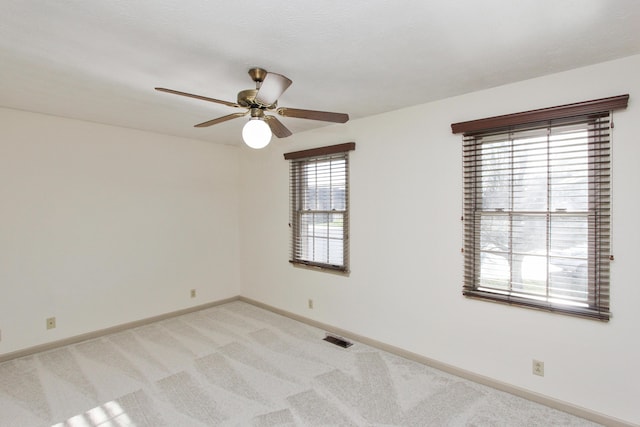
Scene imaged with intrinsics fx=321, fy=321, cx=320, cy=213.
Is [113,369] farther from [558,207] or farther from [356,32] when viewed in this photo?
[558,207]

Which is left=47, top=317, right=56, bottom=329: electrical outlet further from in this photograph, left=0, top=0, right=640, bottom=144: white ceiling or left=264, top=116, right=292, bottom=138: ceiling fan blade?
left=264, top=116, right=292, bottom=138: ceiling fan blade

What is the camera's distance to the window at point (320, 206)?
146 inches

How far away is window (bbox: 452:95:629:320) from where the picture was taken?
2.20 m

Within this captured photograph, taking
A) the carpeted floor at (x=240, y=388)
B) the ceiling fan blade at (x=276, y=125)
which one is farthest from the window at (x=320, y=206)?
the ceiling fan blade at (x=276, y=125)

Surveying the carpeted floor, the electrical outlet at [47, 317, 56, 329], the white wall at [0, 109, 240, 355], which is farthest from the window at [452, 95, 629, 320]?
the electrical outlet at [47, 317, 56, 329]

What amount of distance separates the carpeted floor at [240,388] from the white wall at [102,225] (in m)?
0.50

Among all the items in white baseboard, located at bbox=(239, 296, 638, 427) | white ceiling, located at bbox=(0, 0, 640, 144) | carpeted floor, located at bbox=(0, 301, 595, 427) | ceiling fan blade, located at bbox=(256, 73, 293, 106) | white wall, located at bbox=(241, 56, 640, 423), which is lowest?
carpeted floor, located at bbox=(0, 301, 595, 427)

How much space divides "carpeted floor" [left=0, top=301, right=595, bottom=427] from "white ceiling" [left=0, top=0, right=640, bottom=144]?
96.4 inches

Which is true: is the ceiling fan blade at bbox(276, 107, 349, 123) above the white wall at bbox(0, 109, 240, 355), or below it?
above

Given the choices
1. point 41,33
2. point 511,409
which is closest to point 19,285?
point 41,33

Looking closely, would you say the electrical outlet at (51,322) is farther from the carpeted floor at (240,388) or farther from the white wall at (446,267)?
the white wall at (446,267)

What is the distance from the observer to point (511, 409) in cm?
235

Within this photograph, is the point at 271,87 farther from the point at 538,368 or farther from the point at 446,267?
the point at 538,368

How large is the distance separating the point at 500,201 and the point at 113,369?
3.72 metres
